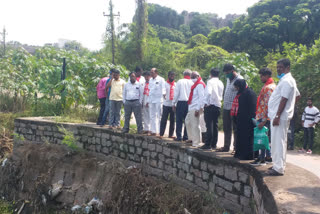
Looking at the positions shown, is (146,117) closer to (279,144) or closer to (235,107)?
(235,107)

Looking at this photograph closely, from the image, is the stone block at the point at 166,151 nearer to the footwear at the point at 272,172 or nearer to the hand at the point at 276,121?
the footwear at the point at 272,172

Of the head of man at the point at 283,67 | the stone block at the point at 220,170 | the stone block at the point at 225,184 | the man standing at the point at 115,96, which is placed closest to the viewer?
the head of man at the point at 283,67

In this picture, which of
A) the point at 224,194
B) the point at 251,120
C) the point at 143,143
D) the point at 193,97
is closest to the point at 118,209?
the point at 143,143

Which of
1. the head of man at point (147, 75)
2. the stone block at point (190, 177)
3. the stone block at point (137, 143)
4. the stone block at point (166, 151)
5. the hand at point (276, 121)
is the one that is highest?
the head of man at point (147, 75)

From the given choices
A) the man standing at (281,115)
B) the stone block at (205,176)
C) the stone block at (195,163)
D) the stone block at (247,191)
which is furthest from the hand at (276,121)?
the stone block at (195,163)

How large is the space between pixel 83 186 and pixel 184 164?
319 centimetres

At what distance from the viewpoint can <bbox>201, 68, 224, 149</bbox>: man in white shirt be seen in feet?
19.8

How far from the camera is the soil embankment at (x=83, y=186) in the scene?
19.8ft

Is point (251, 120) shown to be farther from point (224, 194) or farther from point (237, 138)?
point (224, 194)

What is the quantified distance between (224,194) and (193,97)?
6.74ft

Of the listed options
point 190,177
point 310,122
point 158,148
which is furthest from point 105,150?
point 310,122

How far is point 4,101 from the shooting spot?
14.3 meters

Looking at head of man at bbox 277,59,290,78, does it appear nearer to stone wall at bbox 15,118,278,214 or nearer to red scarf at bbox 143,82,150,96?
stone wall at bbox 15,118,278,214

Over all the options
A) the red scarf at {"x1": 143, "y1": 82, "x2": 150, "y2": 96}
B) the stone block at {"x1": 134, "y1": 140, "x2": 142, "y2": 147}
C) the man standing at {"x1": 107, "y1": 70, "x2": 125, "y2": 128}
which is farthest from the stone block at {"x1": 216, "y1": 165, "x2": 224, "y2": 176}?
the man standing at {"x1": 107, "y1": 70, "x2": 125, "y2": 128}
